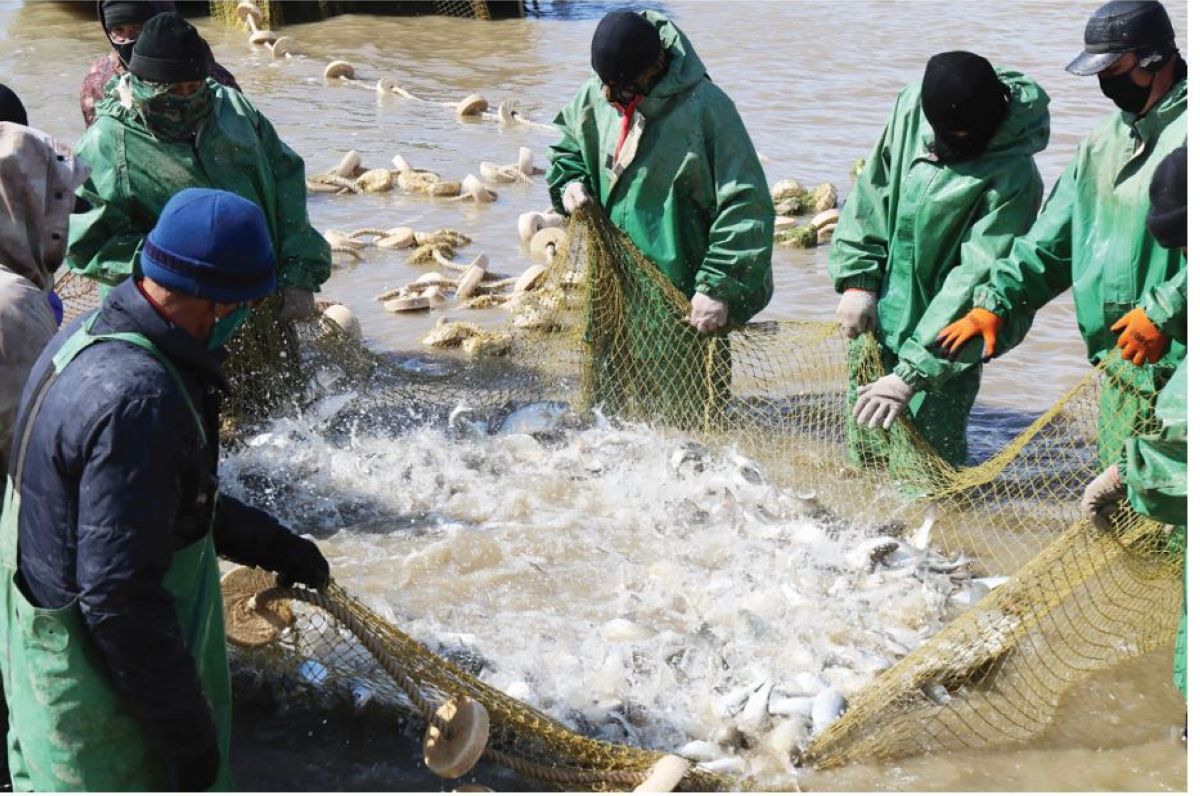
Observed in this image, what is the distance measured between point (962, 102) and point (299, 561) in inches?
118

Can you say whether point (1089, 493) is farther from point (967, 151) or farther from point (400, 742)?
point (400, 742)

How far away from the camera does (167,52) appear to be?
210 inches

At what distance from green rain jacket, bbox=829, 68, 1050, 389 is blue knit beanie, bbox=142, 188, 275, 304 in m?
2.93

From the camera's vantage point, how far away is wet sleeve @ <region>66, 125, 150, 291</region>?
5.69 meters

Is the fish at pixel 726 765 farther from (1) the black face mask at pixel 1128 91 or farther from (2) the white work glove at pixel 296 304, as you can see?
(2) the white work glove at pixel 296 304

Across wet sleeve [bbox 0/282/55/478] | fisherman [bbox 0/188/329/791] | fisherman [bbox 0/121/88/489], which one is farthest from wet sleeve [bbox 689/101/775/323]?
fisherman [bbox 0/188/329/791]

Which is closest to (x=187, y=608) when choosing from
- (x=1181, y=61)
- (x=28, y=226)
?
(x=28, y=226)

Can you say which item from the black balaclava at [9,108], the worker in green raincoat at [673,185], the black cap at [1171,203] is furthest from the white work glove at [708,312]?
the black balaclava at [9,108]

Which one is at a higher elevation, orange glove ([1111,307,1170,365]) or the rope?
orange glove ([1111,307,1170,365])

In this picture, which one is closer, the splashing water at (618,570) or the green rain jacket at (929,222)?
the splashing water at (618,570)

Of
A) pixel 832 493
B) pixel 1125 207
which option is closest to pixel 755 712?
pixel 832 493

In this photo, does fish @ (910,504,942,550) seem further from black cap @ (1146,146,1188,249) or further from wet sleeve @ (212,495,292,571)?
wet sleeve @ (212,495,292,571)

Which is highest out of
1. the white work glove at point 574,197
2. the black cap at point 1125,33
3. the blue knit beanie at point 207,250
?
the black cap at point 1125,33

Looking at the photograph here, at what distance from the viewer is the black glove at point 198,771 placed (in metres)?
2.91
